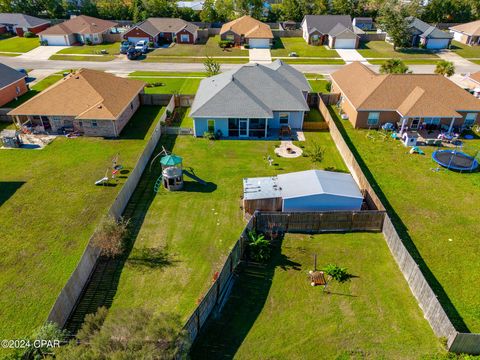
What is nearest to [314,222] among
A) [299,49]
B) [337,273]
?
[337,273]

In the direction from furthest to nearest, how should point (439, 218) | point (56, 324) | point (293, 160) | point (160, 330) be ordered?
point (293, 160)
point (439, 218)
point (56, 324)
point (160, 330)

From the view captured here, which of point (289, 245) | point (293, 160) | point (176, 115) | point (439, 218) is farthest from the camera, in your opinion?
point (176, 115)

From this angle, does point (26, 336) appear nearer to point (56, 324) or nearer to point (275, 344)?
point (56, 324)

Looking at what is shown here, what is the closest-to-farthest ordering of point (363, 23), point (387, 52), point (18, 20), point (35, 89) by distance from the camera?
point (35, 89) → point (387, 52) → point (18, 20) → point (363, 23)

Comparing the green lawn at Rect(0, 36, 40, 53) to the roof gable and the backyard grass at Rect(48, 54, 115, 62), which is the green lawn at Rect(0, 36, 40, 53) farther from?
the roof gable

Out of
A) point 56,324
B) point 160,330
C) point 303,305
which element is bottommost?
point 303,305

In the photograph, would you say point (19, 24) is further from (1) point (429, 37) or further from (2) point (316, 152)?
(1) point (429, 37)

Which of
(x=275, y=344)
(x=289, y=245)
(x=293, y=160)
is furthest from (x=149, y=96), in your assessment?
(x=275, y=344)

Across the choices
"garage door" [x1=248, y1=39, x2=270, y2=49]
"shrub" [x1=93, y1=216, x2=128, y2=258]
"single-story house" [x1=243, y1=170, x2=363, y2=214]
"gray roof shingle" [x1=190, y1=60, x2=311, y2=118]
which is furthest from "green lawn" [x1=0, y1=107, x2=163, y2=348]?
"garage door" [x1=248, y1=39, x2=270, y2=49]
